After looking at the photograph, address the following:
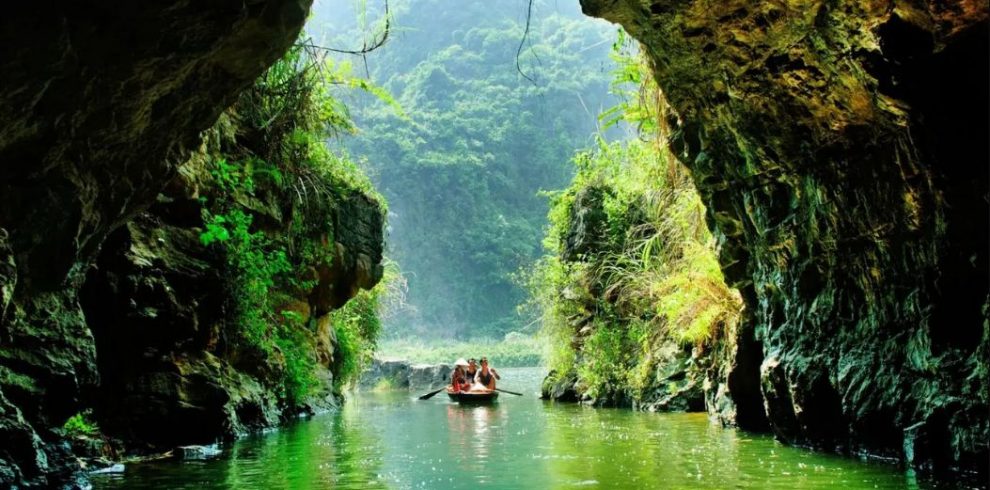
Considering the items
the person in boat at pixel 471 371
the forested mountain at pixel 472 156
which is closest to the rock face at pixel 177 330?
the person in boat at pixel 471 371

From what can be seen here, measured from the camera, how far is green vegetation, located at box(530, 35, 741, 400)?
11.7 meters

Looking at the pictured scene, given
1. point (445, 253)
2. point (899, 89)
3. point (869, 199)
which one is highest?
point (445, 253)

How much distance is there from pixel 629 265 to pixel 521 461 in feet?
34.4

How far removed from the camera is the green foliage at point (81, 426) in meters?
7.62

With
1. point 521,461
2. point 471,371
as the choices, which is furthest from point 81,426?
point 471,371

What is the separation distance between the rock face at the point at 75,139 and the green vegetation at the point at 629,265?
18.0 ft

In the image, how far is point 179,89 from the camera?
635 centimetres

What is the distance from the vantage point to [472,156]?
81062 mm

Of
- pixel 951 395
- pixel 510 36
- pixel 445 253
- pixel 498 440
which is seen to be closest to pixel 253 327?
pixel 498 440

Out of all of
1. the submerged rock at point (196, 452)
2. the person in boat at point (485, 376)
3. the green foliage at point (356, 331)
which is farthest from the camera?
the person in boat at point (485, 376)

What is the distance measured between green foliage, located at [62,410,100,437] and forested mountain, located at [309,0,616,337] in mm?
Result: 61978

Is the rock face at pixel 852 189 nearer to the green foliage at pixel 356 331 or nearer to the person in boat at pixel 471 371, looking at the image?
the green foliage at pixel 356 331

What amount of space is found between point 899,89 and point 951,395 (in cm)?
229

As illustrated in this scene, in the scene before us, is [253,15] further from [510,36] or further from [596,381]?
[510,36]
